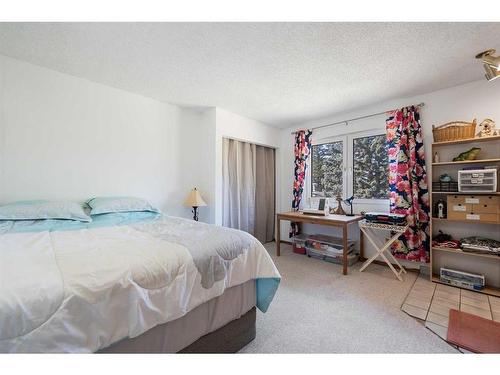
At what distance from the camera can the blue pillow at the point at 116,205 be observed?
216 centimetres

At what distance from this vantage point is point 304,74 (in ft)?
7.34

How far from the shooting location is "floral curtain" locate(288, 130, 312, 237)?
382cm

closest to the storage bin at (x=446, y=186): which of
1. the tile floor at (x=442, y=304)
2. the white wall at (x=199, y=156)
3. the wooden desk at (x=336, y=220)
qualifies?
the wooden desk at (x=336, y=220)

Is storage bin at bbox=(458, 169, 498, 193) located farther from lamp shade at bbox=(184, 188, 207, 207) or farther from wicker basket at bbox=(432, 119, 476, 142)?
lamp shade at bbox=(184, 188, 207, 207)

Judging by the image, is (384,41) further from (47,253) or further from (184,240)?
(47,253)

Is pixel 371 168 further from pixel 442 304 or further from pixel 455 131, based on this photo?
pixel 442 304

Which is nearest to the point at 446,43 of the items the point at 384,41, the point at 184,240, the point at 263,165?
the point at 384,41

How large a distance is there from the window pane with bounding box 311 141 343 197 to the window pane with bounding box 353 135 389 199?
25 cm

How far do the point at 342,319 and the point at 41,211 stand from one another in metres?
2.64

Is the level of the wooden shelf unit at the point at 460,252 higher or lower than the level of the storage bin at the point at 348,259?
higher

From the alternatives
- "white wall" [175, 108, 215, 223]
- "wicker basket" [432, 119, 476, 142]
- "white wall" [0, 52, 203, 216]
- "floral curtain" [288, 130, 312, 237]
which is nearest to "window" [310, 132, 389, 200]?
"floral curtain" [288, 130, 312, 237]

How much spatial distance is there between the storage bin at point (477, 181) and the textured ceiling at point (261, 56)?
102 centimetres

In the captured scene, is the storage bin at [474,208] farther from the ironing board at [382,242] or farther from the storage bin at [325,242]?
the storage bin at [325,242]

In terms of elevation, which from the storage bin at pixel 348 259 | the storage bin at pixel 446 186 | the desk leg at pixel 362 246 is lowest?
the storage bin at pixel 348 259
